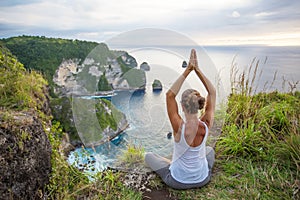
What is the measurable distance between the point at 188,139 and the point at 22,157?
1637 millimetres

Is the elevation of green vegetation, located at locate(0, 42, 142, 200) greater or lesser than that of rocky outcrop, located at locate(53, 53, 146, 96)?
lesser

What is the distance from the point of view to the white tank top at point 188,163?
262 centimetres

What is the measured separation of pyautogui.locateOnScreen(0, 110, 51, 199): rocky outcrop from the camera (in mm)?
2037

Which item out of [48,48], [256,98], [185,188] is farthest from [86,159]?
[48,48]

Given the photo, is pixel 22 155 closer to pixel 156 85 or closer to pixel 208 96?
pixel 156 85

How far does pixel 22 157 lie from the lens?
7.11 feet

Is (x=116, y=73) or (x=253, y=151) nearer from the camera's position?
(x=116, y=73)

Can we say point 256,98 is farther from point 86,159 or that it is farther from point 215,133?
point 86,159

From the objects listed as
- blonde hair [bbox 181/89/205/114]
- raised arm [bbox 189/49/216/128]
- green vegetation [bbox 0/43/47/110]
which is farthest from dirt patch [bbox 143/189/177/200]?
green vegetation [bbox 0/43/47/110]

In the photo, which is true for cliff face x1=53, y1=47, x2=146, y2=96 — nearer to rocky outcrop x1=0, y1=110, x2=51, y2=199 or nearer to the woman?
the woman

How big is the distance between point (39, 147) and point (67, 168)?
592mm

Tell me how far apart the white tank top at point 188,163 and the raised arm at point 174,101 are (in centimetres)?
19

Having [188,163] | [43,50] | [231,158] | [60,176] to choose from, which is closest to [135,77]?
[188,163]

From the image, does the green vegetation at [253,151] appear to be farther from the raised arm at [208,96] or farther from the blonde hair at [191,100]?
the blonde hair at [191,100]
